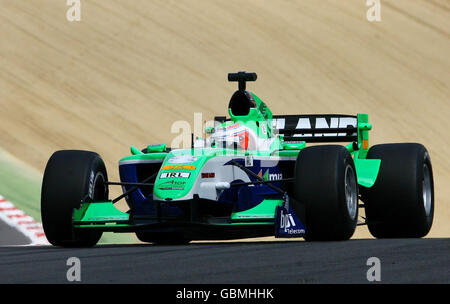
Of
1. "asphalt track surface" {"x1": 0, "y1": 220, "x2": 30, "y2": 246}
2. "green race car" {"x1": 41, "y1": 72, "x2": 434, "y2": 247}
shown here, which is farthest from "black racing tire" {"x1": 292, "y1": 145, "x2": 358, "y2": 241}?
"asphalt track surface" {"x1": 0, "y1": 220, "x2": 30, "y2": 246}

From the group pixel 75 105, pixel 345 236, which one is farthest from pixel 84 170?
pixel 75 105

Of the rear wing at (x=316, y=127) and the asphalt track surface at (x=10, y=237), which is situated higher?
the rear wing at (x=316, y=127)

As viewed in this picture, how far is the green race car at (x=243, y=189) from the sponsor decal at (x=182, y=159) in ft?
0.05

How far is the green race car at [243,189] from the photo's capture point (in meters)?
11.6

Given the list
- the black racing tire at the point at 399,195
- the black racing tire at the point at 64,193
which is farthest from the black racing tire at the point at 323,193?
the black racing tire at the point at 64,193

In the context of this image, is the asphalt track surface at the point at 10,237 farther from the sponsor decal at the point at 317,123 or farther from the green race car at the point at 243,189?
→ the sponsor decal at the point at 317,123

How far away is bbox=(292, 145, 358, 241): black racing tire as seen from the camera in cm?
1144

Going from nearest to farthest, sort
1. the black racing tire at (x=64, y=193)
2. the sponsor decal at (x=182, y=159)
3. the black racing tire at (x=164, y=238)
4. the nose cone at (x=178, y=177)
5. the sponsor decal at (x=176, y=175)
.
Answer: the nose cone at (x=178, y=177) → the sponsor decal at (x=176, y=175) → the sponsor decal at (x=182, y=159) → the black racing tire at (x=64, y=193) → the black racing tire at (x=164, y=238)

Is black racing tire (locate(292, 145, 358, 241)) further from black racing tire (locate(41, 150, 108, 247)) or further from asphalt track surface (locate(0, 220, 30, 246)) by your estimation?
asphalt track surface (locate(0, 220, 30, 246))

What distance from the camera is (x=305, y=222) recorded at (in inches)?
456

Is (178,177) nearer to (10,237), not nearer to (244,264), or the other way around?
(244,264)

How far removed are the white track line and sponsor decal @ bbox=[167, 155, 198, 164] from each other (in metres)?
4.80
